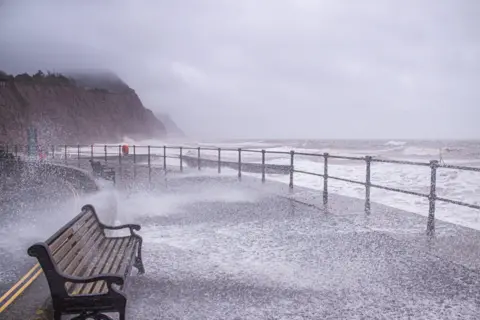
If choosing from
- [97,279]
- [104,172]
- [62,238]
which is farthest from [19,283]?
[104,172]

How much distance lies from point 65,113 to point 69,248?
514 feet

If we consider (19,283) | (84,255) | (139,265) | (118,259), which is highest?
(84,255)

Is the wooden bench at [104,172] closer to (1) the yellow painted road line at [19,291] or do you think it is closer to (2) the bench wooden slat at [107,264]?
A: (1) the yellow painted road line at [19,291]

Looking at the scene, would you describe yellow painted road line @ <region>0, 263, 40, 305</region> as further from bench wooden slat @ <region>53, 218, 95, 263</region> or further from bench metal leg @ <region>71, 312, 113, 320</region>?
bench metal leg @ <region>71, 312, 113, 320</region>

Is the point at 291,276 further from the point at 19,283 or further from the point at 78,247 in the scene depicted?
the point at 19,283

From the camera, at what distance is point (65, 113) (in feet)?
485

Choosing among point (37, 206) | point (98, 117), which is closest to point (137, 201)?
point (37, 206)

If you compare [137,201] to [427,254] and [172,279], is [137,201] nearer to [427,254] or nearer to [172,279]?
[172,279]

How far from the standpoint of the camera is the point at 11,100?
5349 inches

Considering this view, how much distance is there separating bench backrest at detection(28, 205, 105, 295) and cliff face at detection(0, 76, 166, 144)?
4796 inches

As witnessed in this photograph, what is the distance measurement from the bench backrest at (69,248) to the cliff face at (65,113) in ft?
400

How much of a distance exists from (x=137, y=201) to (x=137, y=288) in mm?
6863

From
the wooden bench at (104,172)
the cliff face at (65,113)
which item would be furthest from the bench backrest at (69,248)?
the cliff face at (65,113)

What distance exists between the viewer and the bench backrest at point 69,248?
3.45 metres
